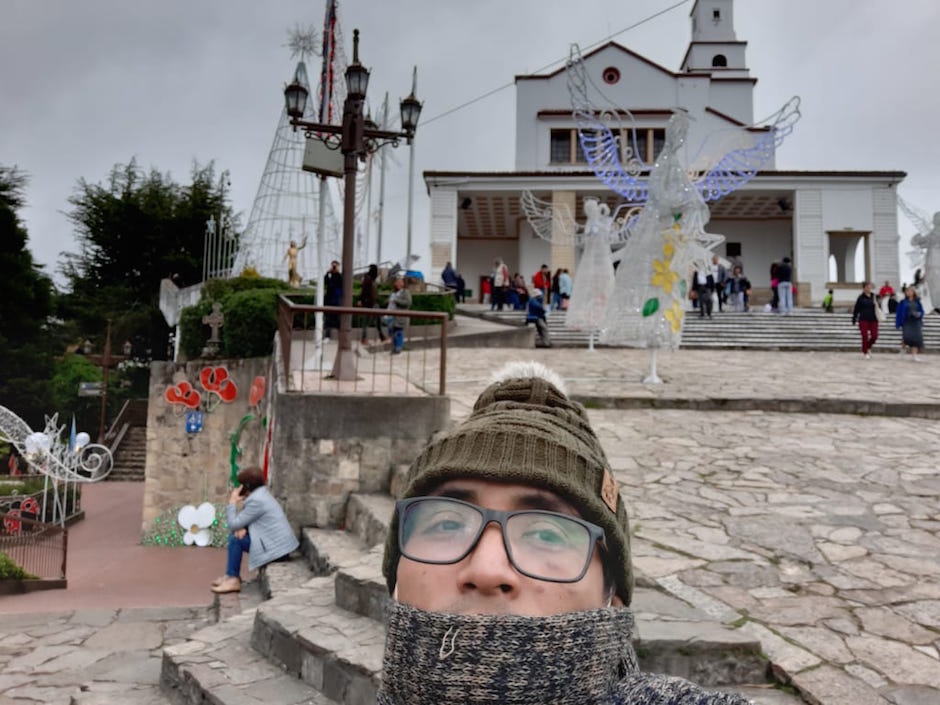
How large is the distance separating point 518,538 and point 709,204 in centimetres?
2818

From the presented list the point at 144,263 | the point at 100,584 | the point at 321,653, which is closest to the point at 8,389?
the point at 144,263

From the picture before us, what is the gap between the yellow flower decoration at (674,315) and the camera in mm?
9594

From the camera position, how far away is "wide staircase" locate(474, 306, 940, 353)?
16.3 m

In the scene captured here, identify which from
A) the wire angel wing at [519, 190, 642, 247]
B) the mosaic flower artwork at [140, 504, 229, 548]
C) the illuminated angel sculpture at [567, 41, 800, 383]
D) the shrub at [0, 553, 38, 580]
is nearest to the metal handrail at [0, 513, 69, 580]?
the shrub at [0, 553, 38, 580]

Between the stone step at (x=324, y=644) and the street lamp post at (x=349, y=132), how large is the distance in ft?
11.4

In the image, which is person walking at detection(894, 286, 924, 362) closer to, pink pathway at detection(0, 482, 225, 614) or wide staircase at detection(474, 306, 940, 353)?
wide staircase at detection(474, 306, 940, 353)

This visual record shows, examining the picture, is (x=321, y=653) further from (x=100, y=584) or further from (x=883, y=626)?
(x=100, y=584)

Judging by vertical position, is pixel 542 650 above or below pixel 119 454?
above

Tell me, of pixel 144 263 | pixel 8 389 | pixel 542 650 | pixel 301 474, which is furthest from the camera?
pixel 144 263

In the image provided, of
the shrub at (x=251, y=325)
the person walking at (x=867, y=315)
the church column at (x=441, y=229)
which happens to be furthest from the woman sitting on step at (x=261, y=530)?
the church column at (x=441, y=229)

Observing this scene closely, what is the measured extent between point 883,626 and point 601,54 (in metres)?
30.3

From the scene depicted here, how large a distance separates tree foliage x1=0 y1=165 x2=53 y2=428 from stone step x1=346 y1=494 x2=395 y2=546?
24154 mm

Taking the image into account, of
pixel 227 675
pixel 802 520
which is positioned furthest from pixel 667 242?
pixel 227 675

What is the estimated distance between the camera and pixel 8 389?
24.7 m
